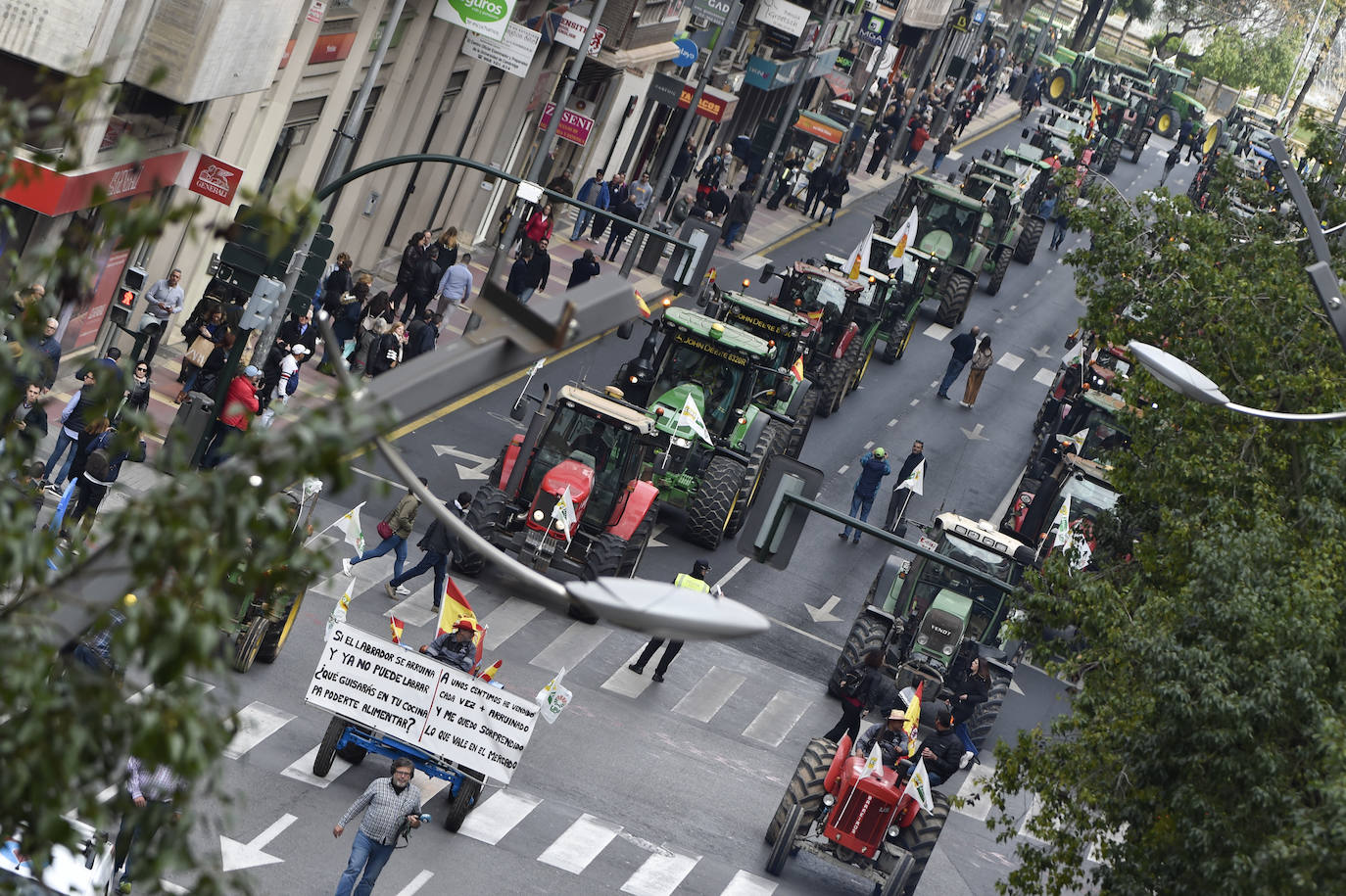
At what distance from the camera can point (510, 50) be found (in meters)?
34.4

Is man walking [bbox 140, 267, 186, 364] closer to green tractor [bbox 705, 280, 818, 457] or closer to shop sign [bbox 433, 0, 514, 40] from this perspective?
shop sign [bbox 433, 0, 514, 40]

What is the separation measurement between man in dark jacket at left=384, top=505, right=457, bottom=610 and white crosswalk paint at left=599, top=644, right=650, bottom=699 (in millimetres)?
2322

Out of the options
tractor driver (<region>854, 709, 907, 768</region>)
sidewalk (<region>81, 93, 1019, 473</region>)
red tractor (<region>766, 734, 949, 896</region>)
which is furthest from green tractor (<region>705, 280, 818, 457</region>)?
red tractor (<region>766, 734, 949, 896</region>)

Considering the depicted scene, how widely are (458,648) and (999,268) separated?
1440 inches

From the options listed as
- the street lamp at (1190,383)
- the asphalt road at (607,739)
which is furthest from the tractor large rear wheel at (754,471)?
the street lamp at (1190,383)

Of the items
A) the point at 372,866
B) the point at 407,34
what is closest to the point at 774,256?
the point at 407,34

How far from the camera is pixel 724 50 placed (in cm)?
5694

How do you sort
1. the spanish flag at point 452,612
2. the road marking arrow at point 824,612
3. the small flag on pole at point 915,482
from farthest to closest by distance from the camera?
the small flag on pole at point 915,482 < the road marking arrow at point 824,612 < the spanish flag at point 452,612

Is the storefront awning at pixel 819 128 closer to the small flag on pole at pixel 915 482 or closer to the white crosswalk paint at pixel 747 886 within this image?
the small flag on pole at pixel 915 482

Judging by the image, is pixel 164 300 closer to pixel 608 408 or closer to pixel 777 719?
pixel 608 408

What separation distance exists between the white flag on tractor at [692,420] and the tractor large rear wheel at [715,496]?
87 cm

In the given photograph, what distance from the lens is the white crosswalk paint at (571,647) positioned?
22719 millimetres

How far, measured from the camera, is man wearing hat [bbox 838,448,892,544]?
31469mm

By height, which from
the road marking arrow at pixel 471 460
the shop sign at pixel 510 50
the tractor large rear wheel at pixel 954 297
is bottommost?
the road marking arrow at pixel 471 460
